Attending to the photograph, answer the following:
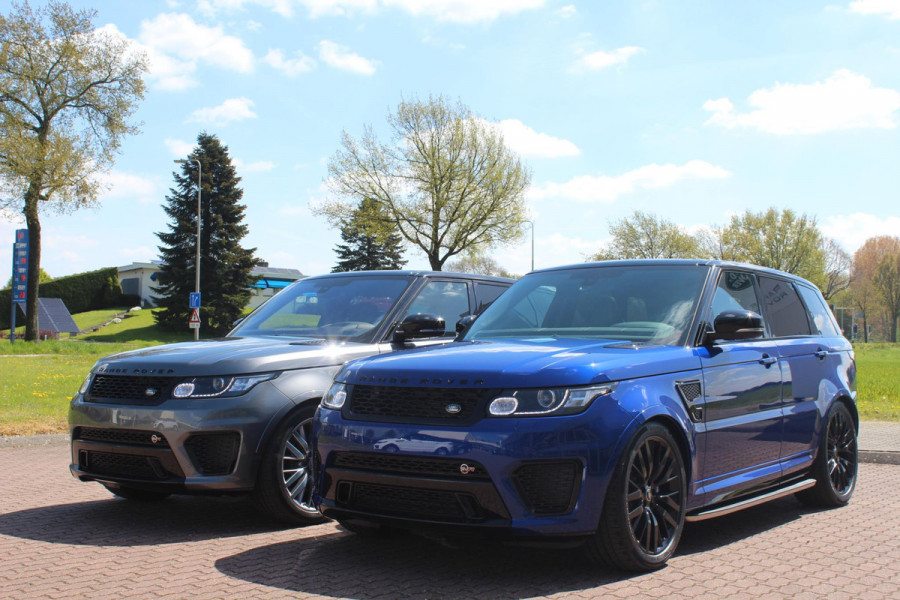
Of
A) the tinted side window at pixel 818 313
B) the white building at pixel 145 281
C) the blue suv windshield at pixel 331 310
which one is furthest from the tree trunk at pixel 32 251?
the white building at pixel 145 281

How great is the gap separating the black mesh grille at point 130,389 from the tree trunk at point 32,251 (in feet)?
107

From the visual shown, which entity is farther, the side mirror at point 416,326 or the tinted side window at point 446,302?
the tinted side window at point 446,302

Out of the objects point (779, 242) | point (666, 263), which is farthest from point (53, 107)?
point (779, 242)

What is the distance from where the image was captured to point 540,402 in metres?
4.22

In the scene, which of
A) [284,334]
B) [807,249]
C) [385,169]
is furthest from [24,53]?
[807,249]

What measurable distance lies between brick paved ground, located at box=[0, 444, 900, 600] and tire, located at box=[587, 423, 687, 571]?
0.13 m

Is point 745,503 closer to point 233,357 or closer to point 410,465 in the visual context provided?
point 410,465

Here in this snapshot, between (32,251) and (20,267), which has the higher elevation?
(32,251)

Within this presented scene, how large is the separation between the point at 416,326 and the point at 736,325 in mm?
2358

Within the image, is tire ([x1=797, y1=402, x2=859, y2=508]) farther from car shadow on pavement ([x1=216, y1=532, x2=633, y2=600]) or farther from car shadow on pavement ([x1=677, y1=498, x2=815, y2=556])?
car shadow on pavement ([x1=216, y1=532, x2=633, y2=600])

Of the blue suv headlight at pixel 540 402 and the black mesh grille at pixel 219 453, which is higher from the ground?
the blue suv headlight at pixel 540 402

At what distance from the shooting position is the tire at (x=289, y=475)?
563cm

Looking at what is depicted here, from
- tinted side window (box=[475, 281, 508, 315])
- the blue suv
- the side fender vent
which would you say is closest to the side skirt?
the blue suv

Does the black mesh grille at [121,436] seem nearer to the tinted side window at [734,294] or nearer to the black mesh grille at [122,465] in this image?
the black mesh grille at [122,465]
